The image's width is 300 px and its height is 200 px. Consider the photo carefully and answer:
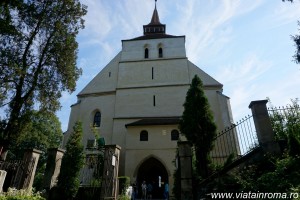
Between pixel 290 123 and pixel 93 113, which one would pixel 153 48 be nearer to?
pixel 93 113

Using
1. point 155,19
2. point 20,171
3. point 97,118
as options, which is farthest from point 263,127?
point 155,19

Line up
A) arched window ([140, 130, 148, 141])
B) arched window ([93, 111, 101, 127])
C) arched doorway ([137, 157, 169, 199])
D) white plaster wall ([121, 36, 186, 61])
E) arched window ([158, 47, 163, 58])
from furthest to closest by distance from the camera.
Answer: arched window ([158, 47, 163, 58]) < white plaster wall ([121, 36, 186, 61]) < arched window ([93, 111, 101, 127]) < arched doorway ([137, 157, 169, 199]) < arched window ([140, 130, 148, 141])

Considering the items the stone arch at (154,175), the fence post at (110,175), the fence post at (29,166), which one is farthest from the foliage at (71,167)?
the stone arch at (154,175)

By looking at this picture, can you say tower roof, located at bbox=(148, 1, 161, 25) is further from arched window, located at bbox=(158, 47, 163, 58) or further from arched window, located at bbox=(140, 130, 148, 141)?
arched window, located at bbox=(140, 130, 148, 141)

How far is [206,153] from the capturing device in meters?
9.99

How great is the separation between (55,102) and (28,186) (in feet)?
14.9

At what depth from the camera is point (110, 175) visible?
349 inches

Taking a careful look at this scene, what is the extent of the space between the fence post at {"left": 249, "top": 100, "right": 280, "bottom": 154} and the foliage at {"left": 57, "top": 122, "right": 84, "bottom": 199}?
24.7ft

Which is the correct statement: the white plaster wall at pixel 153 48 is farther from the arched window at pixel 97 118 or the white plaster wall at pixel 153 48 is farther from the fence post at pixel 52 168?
the fence post at pixel 52 168

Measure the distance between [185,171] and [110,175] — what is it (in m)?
3.20

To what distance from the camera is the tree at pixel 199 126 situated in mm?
9906

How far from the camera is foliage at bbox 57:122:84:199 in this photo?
947 cm


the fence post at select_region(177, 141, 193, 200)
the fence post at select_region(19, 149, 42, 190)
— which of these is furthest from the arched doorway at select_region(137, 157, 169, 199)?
the fence post at select_region(177, 141, 193, 200)

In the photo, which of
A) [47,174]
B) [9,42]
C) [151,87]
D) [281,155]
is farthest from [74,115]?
[281,155]
